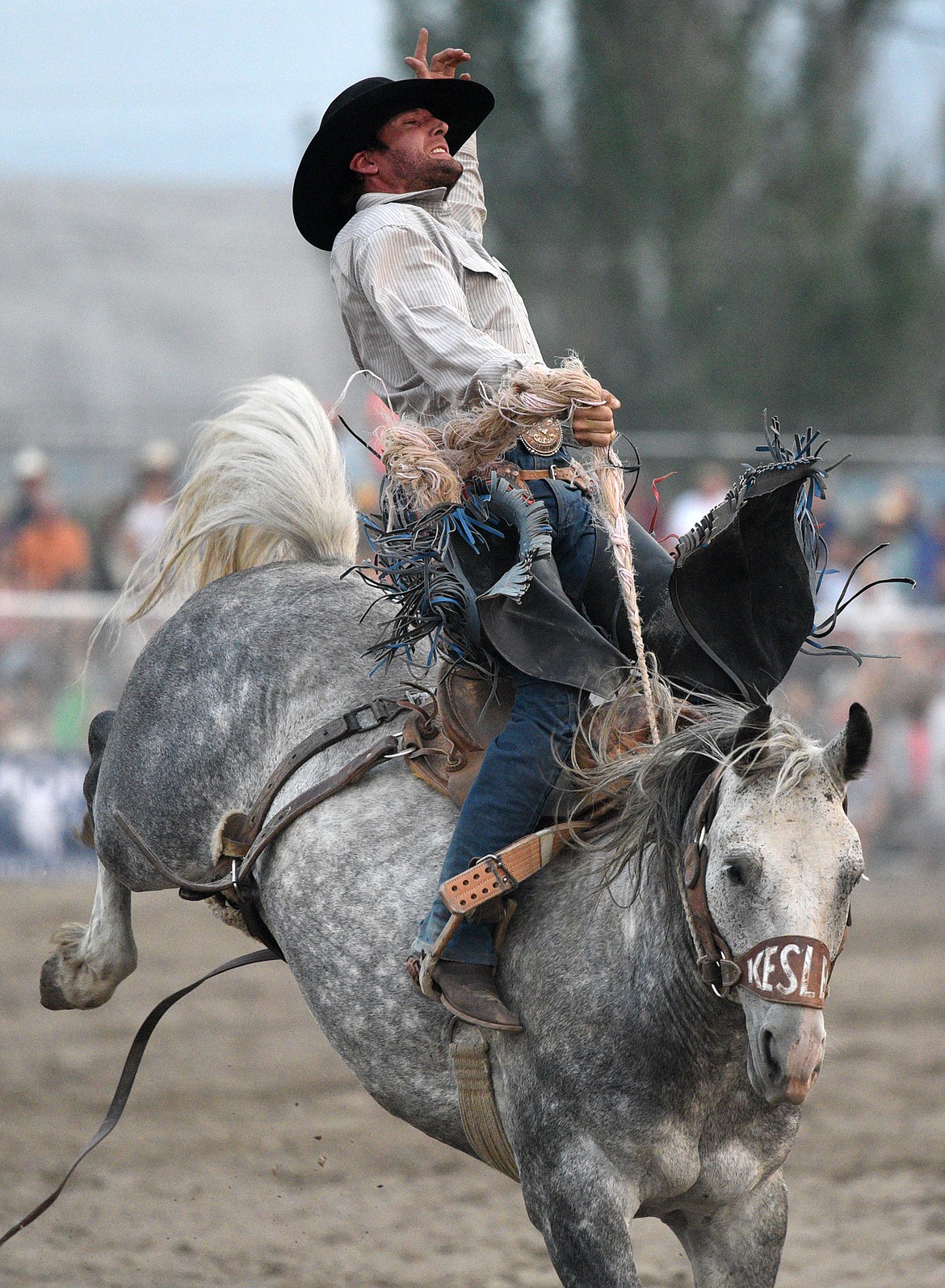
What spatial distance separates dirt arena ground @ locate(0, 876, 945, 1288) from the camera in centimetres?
445

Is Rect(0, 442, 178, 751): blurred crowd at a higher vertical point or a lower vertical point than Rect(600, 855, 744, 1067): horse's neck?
lower

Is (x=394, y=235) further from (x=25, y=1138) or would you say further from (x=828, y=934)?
(x=25, y=1138)

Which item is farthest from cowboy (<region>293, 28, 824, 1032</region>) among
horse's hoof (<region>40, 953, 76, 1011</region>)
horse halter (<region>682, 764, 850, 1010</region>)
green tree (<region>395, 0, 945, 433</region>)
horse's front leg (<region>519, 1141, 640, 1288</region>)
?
Result: green tree (<region>395, 0, 945, 433</region>)

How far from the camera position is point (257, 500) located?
14.3 ft

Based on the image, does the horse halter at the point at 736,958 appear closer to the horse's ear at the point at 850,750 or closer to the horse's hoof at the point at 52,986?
the horse's ear at the point at 850,750

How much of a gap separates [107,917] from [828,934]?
7.46 ft

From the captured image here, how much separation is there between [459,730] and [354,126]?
1394 mm

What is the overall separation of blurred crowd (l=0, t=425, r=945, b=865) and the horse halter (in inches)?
231

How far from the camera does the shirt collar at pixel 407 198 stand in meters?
3.58

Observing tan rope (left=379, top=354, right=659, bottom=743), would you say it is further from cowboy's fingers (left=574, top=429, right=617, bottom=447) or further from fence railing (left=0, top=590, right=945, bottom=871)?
fence railing (left=0, top=590, right=945, bottom=871)

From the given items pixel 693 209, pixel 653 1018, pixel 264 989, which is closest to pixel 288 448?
pixel 653 1018

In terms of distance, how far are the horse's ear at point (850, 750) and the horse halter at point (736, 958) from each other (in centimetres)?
19

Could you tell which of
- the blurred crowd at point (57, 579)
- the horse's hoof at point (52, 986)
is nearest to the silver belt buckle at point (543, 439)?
the horse's hoof at point (52, 986)

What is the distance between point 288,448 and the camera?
435 cm
